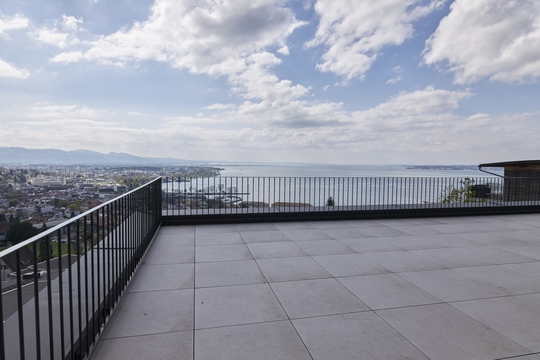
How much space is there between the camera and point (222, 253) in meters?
4.32

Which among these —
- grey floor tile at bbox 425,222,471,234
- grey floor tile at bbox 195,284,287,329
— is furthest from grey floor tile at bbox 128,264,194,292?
grey floor tile at bbox 425,222,471,234

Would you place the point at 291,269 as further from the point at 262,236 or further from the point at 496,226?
the point at 496,226

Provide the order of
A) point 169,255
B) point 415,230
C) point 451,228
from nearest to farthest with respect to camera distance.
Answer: point 169,255 < point 415,230 < point 451,228

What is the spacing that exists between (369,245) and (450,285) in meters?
1.63

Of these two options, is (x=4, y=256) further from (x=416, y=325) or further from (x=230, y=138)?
(x=230, y=138)

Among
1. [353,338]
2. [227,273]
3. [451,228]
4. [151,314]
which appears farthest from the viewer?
[451,228]

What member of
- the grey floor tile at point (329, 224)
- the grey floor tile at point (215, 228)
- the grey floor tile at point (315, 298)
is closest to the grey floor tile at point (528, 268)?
the grey floor tile at point (315, 298)

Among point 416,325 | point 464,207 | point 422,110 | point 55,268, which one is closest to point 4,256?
point 55,268

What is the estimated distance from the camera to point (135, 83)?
13.0 m

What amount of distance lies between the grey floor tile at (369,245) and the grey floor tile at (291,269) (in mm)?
1019

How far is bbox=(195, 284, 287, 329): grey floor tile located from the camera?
247cm

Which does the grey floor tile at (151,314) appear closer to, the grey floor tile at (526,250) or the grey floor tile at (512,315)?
the grey floor tile at (512,315)

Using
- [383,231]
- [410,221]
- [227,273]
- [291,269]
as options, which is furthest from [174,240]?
[410,221]

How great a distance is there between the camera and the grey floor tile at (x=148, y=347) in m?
1.99
